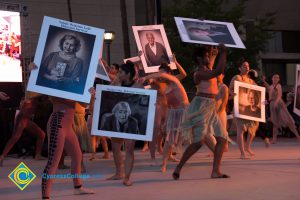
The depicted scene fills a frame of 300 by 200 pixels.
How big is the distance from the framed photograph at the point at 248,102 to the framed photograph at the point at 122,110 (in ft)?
9.48

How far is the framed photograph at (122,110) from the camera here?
7.27 metres

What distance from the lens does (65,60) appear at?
245 inches

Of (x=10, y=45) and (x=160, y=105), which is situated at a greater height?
(x=10, y=45)

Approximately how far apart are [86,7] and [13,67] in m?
9.39

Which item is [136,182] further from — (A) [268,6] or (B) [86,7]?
(A) [268,6]

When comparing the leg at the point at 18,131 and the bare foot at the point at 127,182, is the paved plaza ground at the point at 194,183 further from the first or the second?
the leg at the point at 18,131

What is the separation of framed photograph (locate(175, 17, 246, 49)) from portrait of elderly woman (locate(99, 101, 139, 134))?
47.8 inches

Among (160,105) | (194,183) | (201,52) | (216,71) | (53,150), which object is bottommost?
(194,183)

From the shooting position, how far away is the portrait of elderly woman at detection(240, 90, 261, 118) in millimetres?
10094

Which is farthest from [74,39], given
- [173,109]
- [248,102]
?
[248,102]

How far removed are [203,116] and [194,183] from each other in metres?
0.90

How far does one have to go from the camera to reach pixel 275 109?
14055 mm

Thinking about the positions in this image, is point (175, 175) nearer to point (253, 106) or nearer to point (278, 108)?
point (253, 106)

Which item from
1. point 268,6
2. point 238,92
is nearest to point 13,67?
point 238,92
